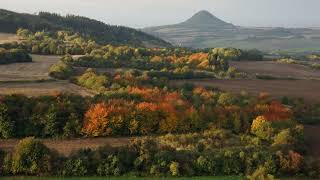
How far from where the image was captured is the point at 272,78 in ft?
289

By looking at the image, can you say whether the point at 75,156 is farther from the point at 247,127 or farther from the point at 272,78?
the point at 272,78

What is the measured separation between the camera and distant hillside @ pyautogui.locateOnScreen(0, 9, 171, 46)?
12194cm

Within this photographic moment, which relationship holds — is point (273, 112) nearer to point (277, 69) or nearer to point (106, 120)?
point (106, 120)

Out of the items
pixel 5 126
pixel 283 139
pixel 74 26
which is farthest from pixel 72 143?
pixel 74 26

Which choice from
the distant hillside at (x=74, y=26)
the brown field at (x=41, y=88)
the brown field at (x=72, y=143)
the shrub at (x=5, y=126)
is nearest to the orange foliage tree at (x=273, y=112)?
the brown field at (x=72, y=143)

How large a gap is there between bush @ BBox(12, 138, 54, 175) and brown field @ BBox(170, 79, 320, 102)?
3387 centimetres

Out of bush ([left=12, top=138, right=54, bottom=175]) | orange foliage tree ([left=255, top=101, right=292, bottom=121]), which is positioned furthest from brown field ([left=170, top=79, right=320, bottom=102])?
bush ([left=12, top=138, right=54, bottom=175])

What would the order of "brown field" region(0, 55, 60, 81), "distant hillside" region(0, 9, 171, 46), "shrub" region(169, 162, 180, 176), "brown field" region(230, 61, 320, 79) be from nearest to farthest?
1. "shrub" region(169, 162, 180, 176)
2. "brown field" region(0, 55, 60, 81)
3. "brown field" region(230, 61, 320, 79)
4. "distant hillside" region(0, 9, 171, 46)

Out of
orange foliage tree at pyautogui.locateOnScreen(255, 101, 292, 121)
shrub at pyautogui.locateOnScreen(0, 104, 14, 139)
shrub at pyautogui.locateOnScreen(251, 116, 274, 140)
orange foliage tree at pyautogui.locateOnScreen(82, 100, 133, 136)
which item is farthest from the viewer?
orange foliage tree at pyautogui.locateOnScreen(255, 101, 292, 121)

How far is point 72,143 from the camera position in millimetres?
46188

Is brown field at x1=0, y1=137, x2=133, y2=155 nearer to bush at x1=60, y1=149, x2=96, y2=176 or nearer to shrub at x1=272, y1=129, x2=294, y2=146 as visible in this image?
bush at x1=60, y1=149, x2=96, y2=176

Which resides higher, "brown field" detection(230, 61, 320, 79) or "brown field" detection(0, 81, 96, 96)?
"brown field" detection(0, 81, 96, 96)

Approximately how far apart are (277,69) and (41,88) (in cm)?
5188

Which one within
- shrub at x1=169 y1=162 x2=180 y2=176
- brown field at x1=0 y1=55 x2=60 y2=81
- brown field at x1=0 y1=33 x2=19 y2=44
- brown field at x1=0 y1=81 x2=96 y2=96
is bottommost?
shrub at x1=169 y1=162 x2=180 y2=176
